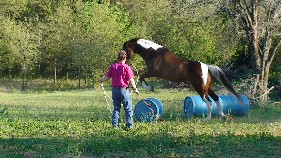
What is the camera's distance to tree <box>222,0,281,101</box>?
21380 mm

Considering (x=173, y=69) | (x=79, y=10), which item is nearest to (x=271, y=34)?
(x=173, y=69)

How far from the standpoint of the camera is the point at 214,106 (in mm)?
15328

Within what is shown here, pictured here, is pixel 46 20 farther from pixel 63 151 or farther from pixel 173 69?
pixel 63 151

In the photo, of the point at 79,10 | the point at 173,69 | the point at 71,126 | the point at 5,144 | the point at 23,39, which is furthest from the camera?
the point at 79,10

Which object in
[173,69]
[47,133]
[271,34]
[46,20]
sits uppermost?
[46,20]

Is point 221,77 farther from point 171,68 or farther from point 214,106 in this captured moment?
point 171,68

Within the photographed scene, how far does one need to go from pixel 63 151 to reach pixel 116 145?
1.03 m

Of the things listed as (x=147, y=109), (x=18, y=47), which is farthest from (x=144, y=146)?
(x=18, y=47)

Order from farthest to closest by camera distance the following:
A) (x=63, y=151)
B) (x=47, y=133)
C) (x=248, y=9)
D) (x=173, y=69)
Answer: (x=248, y=9) < (x=173, y=69) < (x=47, y=133) < (x=63, y=151)

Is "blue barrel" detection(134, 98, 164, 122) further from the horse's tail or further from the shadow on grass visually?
the shadow on grass

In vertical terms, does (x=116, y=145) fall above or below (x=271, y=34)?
below

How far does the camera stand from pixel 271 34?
21812 mm

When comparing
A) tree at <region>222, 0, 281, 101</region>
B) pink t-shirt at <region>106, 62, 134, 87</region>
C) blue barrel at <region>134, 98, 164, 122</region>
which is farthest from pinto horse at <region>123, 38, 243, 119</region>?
tree at <region>222, 0, 281, 101</region>

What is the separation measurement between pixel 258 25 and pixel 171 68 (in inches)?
350
